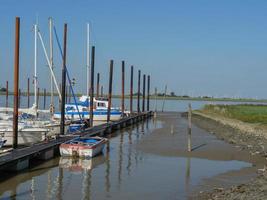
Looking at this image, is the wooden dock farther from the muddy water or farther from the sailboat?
the sailboat

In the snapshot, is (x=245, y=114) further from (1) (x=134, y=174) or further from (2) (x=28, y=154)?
(2) (x=28, y=154)

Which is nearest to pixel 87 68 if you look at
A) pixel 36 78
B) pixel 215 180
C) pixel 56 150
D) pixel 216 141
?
pixel 36 78

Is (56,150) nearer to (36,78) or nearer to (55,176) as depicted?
(55,176)

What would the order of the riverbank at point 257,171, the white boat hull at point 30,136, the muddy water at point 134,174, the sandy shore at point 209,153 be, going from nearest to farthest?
1. the riverbank at point 257,171
2. the muddy water at point 134,174
3. the sandy shore at point 209,153
4. the white boat hull at point 30,136

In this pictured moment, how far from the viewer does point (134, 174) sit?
69.0 feet

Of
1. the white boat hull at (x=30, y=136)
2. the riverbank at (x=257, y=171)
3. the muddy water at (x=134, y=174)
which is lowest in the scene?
the muddy water at (x=134, y=174)

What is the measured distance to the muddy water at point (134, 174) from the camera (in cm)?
1697

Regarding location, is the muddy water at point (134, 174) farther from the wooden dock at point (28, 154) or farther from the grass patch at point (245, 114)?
the grass patch at point (245, 114)

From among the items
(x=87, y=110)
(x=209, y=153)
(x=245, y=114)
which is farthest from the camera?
(x=245, y=114)

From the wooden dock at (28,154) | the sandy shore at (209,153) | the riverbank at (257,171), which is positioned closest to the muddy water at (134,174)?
the sandy shore at (209,153)

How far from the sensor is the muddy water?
1697 cm

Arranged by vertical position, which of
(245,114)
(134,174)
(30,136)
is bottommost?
(134,174)

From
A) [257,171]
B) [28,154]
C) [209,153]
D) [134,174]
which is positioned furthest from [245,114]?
[28,154]

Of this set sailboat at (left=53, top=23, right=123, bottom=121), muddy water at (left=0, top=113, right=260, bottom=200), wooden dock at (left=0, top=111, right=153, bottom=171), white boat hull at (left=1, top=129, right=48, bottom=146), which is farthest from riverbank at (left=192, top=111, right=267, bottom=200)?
sailboat at (left=53, top=23, right=123, bottom=121)
